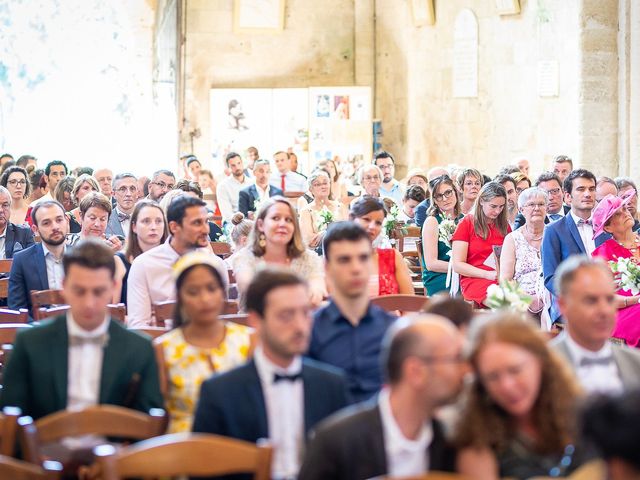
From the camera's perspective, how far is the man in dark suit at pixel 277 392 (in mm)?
3873

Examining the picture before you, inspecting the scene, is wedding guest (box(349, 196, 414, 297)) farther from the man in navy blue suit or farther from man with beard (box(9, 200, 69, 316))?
man with beard (box(9, 200, 69, 316))

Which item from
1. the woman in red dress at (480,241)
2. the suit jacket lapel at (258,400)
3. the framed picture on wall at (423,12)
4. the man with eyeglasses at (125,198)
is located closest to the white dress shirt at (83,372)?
the suit jacket lapel at (258,400)

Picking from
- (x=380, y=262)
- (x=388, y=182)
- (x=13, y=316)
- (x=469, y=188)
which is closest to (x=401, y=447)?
(x=13, y=316)

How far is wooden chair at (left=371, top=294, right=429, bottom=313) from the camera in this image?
6.18 meters

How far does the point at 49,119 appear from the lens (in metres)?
18.1

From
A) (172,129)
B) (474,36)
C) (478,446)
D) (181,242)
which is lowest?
(478,446)

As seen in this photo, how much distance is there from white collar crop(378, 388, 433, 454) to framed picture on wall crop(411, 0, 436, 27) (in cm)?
1571

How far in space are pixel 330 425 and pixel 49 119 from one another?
1537 cm

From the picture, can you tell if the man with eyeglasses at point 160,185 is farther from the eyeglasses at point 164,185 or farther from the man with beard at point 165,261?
the man with beard at point 165,261

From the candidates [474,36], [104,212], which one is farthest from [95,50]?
[104,212]

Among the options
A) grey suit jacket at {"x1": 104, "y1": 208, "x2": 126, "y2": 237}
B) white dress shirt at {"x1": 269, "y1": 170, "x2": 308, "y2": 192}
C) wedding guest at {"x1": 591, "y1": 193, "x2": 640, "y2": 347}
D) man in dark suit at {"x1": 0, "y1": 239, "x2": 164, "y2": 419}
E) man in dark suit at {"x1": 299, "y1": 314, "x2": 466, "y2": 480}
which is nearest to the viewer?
man in dark suit at {"x1": 299, "y1": 314, "x2": 466, "y2": 480}

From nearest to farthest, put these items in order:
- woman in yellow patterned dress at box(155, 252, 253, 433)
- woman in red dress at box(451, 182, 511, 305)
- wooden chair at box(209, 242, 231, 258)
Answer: woman in yellow patterned dress at box(155, 252, 253, 433) < woman in red dress at box(451, 182, 511, 305) < wooden chair at box(209, 242, 231, 258)

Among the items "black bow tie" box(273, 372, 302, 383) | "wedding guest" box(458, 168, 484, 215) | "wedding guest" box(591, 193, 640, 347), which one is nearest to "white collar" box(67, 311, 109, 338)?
"black bow tie" box(273, 372, 302, 383)

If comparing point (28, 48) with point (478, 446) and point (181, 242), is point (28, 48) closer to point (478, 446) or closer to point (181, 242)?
point (181, 242)
